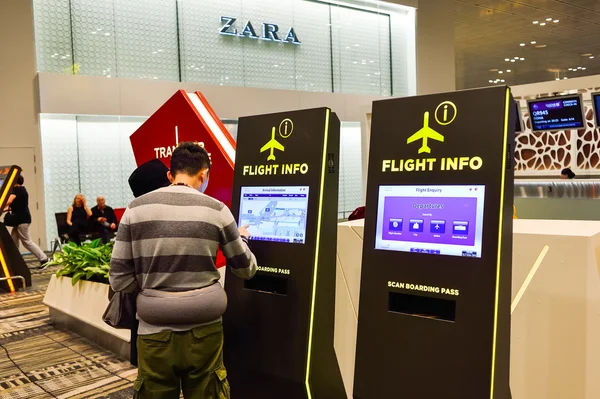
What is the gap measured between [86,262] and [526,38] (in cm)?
1622

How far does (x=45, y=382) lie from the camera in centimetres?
405

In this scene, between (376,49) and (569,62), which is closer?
(376,49)

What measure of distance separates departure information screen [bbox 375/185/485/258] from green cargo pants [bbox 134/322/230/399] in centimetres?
81

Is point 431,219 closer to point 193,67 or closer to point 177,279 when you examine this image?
point 177,279

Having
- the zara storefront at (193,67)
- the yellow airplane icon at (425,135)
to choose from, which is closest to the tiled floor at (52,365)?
the yellow airplane icon at (425,135)

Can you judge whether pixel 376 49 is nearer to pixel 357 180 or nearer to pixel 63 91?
pixel 357 180

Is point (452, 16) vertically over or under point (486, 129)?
over

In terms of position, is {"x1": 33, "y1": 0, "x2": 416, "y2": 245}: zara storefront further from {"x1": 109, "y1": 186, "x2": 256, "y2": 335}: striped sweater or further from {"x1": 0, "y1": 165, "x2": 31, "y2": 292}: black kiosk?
{"x1": 109, "y1": 186, "x2": 256, "y2": 335}: striped sweater

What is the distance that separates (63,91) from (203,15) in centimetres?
355

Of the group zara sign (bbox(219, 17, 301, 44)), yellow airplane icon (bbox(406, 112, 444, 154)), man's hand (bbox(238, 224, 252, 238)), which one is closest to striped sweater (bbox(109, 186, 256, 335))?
man's hand (bbox(238, 224, 252, 238))

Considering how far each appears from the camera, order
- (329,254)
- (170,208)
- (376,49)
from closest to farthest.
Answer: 1. (170,208)
2. (329,254)
3. (376,49)

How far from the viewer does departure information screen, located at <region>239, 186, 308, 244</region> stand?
254 cm

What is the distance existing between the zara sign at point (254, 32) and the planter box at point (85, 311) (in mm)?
8321

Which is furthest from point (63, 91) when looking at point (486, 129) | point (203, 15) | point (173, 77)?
point (486, 129)
